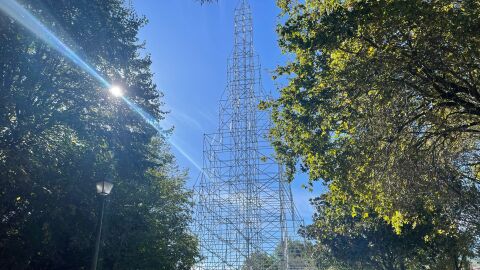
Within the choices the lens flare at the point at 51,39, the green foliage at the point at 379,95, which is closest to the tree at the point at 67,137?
the lens flare at the point at 51,39

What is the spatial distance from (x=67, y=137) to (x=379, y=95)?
31.5ft

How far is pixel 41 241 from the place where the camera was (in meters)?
11.5

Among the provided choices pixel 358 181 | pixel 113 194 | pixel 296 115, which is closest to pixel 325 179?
pixel 358 181

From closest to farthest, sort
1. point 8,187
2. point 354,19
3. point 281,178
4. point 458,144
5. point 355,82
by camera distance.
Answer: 1. point 354,19
2. point 355,82
3. point 8,187
4. point 458,144
5. point 281,178

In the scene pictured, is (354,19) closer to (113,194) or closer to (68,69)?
(68,69)

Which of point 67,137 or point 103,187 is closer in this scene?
point 103,187

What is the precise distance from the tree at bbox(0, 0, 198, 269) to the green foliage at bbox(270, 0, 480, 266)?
5.75 m

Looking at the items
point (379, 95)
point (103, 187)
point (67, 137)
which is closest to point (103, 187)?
point (103, 187)

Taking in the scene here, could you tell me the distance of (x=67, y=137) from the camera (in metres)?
12.8

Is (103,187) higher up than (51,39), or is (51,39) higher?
(51,39)

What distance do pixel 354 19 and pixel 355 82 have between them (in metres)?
1.24

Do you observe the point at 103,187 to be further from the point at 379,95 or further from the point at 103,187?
the point at 379,95

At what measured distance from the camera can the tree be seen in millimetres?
10773

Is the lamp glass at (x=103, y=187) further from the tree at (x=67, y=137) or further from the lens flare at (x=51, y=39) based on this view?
the lens flare at (x=51, y=39)
